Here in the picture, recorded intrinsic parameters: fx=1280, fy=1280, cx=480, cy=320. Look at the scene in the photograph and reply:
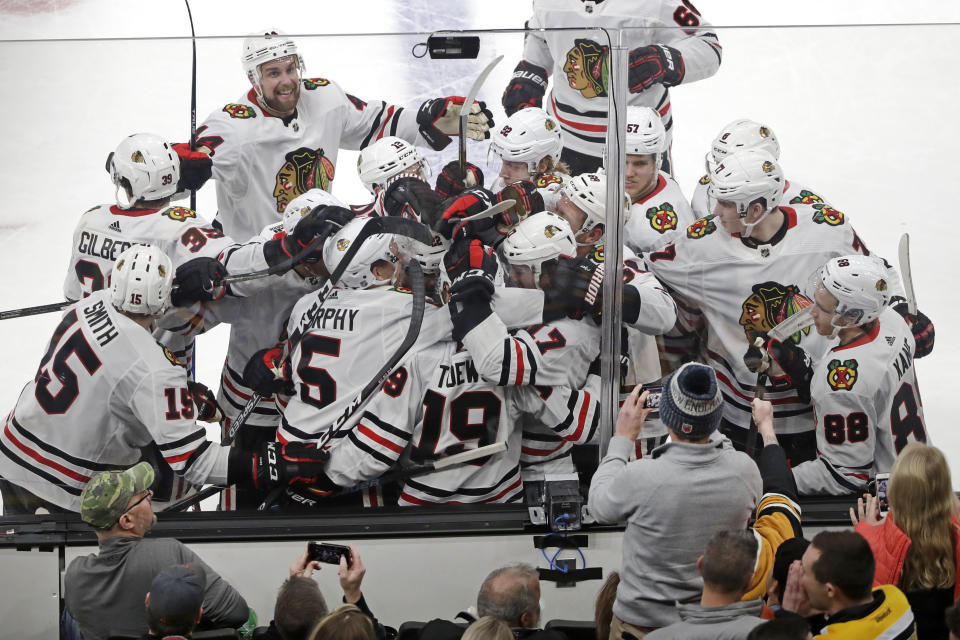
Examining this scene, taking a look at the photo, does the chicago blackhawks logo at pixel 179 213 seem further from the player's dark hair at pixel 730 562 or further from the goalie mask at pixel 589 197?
the player's dark hair at pixel 730 562

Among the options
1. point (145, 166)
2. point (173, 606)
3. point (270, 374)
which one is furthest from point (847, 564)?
point (145, 166)

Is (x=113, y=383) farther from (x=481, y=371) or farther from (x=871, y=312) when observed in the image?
(x=871, y=312)

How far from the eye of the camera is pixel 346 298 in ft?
11.9

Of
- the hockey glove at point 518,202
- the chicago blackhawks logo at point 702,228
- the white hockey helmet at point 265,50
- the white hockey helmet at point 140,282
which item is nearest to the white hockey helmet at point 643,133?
the chicago blackhawks logo at point 702,228

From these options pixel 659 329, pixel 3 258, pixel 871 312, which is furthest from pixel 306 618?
pixel 3 258

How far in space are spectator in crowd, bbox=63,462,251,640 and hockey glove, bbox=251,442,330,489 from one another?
21.9 inches

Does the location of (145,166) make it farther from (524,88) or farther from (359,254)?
(524,88)

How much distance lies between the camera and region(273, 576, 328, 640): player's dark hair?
2691mm

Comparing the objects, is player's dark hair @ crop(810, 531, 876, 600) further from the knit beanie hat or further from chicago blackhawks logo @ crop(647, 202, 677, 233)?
chicago blackhawks logo @ crop(647, 202, 677, 233)

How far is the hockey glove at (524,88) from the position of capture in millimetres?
3891

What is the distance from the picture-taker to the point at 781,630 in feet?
7.54

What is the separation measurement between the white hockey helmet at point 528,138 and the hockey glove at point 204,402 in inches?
44.4

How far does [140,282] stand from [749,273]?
1.75 m

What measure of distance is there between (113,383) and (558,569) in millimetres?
1346
